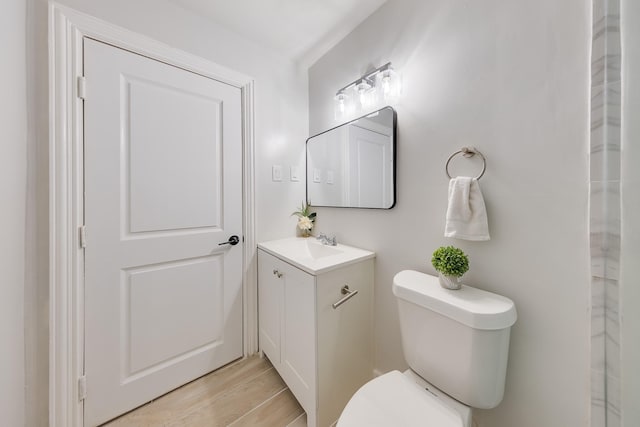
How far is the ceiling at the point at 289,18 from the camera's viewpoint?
132 centimetres

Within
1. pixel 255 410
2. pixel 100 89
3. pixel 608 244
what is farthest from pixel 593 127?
pixel 100 89

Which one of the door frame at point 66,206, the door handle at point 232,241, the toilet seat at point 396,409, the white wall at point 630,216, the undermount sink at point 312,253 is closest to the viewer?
the white wall at point 630,216

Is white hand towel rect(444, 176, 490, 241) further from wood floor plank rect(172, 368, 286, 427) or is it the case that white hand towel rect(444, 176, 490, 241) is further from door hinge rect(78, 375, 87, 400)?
door hinge rect(78, 375, 87, 400)

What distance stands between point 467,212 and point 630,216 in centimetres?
39

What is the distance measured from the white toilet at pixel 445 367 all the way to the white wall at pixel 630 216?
25 centimetres

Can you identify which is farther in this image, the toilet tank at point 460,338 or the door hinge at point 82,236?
the door hinge at point 82,236

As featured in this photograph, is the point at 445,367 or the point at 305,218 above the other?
the point at 305,218

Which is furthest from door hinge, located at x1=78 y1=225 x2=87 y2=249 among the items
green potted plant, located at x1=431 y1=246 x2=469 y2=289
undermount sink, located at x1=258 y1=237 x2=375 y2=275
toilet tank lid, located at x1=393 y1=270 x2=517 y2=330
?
green potted plant, located at x1=431 y1=246 x2=469 y2=289

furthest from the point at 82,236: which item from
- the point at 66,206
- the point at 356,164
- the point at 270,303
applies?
the point at 356,164

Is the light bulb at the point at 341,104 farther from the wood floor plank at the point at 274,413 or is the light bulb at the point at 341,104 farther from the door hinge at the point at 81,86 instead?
the wood floor plank at the point at 274,413

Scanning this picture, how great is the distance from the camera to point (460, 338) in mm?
800

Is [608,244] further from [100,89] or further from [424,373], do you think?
[100,89]

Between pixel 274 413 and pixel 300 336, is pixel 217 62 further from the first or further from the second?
pixel 274 413

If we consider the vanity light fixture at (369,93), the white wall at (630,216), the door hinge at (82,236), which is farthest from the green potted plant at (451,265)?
the door hinge at (82,236)
